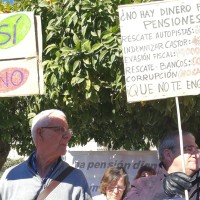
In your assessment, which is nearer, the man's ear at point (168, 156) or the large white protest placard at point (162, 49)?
the man's ear at point (168, 156)

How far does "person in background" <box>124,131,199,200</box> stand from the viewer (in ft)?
12.9

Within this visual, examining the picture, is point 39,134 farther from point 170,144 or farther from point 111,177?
point 111,177

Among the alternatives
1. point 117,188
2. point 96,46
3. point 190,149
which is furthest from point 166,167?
point 117,188

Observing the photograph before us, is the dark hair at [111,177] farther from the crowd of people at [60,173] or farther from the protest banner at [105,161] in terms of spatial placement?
the crowd of people at [60,173]

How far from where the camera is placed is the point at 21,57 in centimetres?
411

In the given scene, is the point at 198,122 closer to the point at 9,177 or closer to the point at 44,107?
the point at 44,107

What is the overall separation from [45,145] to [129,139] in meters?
4.72

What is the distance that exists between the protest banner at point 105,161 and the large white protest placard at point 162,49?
3.74 m

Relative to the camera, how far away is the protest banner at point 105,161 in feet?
25.8

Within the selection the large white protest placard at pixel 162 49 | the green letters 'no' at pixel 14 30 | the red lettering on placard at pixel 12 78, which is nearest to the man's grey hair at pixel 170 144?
the large white protest placard at pixel 162 49

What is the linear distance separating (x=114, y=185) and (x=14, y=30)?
8.74ft

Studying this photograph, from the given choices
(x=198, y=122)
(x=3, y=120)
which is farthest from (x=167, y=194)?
(x=3, y=120)

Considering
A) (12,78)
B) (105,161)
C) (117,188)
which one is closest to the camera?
(12,78)

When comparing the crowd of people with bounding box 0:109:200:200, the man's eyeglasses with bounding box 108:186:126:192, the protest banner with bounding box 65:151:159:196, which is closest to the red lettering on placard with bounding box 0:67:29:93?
the crowd of people with bounding box 0:109:200:200
